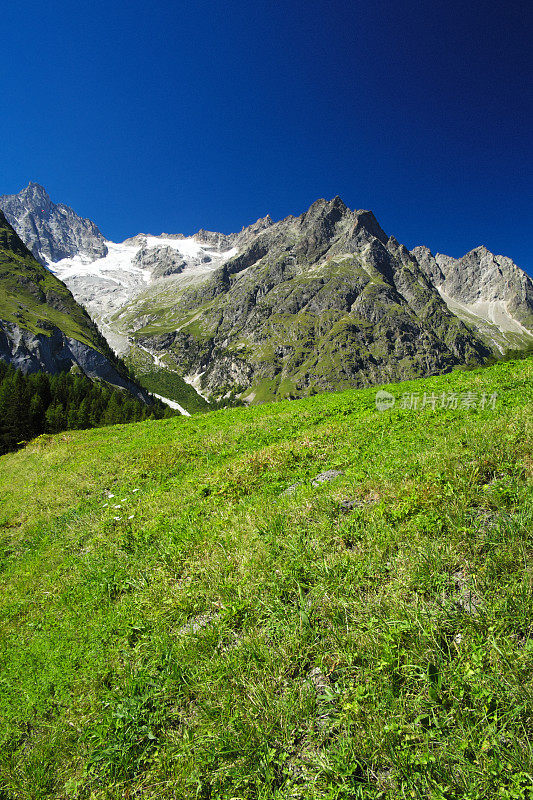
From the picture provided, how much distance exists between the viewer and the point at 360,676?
354 centimetres

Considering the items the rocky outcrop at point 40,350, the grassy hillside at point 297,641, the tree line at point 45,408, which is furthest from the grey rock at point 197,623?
the rocky outcrop at point 40,350

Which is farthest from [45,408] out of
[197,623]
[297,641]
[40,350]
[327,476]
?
[40,350]

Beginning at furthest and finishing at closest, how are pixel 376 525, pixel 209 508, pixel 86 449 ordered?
pixel 86 449, pixel 209 508, pixel 376 525

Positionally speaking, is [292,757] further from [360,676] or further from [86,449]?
[86,449]

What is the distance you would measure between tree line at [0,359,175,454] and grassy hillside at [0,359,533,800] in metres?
57.0

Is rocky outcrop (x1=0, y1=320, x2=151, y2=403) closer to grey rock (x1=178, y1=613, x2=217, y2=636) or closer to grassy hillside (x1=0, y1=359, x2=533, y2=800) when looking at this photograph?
grassy hillside (x1=0, y1=359, x2=533, y2=800)

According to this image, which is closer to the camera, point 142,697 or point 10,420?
point 142,697

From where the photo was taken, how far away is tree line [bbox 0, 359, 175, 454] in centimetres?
6950

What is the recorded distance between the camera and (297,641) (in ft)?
13.2

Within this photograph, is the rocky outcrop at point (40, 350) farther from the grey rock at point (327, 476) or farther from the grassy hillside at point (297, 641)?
the grey rock at point (327, 476)

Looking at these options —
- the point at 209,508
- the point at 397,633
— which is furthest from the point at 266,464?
the point at 397,633

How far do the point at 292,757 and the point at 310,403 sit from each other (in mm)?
17541

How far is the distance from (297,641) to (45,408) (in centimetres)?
10060

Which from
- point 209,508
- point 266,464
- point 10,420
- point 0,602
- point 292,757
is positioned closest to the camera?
point 292,757
